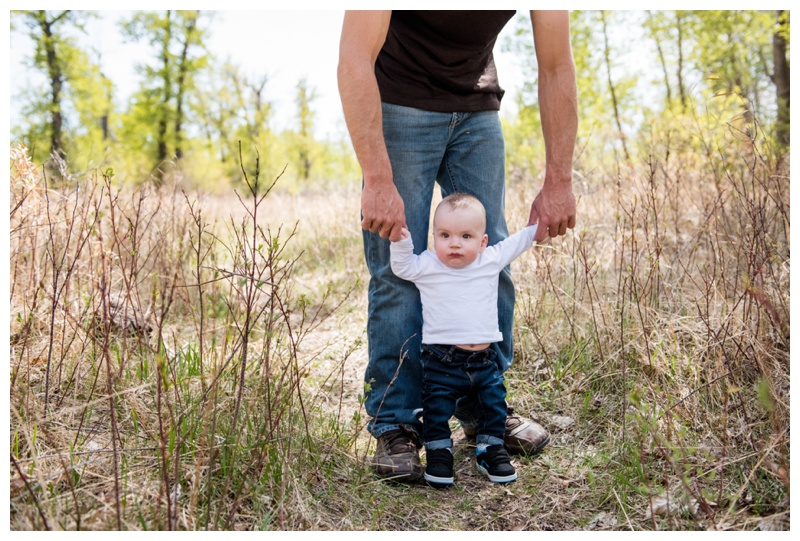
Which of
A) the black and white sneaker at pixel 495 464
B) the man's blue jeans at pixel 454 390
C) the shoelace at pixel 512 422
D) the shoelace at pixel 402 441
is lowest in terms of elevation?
the black and white sneaker at pixel 495 464

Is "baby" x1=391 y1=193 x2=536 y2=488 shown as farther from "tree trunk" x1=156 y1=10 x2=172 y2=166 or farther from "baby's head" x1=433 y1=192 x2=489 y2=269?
"tree trunk" x1=156 y1=10 x2=172 y2=166

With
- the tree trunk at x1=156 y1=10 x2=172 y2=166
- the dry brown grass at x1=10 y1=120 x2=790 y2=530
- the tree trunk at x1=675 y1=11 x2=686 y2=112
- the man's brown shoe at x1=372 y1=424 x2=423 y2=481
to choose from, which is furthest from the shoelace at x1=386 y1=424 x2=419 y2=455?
the tree trunk at x1=156 y1=10 x2=172 y2=166

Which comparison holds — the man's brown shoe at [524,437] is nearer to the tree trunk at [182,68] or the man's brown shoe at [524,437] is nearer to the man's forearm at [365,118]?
the man's forearm at [365,118]

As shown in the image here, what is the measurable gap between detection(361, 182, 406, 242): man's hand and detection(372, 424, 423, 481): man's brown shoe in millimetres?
750

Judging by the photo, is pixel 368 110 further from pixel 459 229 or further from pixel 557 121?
pixel 557 121

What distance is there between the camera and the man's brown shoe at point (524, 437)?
89.8 inches

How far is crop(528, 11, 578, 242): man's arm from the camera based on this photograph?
220cm

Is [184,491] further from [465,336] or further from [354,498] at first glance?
[465,336]

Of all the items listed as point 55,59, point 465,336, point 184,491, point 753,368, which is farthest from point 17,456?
point 55,59

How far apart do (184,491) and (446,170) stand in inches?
58.3

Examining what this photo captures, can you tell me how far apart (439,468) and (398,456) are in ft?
0.49

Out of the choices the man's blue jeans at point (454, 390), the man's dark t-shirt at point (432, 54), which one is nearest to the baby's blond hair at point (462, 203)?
the man's dark t-shirt at point (432, 54)

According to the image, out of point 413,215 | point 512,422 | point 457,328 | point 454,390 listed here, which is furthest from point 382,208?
point 512,422

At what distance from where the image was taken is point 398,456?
2.05 meters
